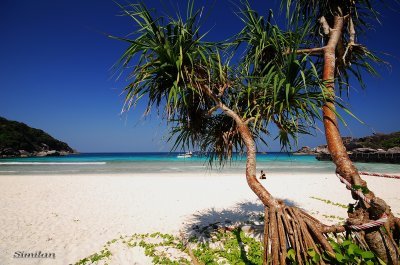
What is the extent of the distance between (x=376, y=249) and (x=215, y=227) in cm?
343

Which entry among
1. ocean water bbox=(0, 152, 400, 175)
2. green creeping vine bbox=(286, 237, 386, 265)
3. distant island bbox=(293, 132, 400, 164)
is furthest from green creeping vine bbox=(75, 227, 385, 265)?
distant island bbox=(293, 132, 400, 164)

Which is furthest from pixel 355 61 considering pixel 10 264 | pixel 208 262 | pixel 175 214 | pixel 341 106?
pixel 10 264

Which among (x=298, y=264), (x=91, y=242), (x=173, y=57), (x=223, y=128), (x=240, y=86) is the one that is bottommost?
Result: (x=91, y=242)

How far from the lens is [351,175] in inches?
113

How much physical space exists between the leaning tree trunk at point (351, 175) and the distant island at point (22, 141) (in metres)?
68.9

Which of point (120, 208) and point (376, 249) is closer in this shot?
point (376, 249)

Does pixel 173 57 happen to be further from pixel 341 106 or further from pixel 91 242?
pixel 91 242

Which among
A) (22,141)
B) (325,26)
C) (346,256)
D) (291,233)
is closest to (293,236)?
(291,233)

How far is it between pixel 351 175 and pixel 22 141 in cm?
7403

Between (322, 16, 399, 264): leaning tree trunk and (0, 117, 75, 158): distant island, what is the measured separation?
68893mm

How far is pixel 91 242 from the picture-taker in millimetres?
5129

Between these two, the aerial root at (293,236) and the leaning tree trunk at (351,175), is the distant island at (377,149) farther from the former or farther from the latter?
the aerial root at (293,236)

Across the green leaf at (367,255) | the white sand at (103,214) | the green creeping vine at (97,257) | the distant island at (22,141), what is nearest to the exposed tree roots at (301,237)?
the green leaf at (367,255)

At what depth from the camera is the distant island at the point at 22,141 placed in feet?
188
